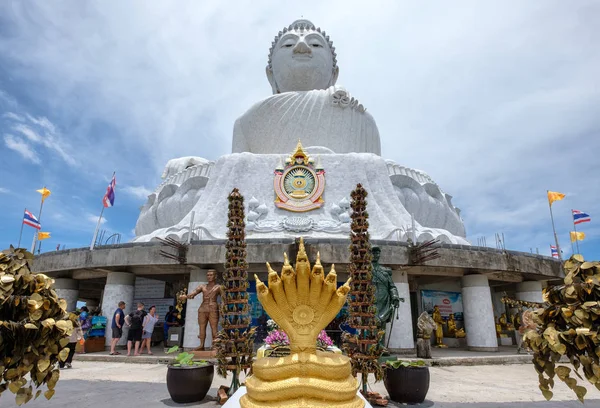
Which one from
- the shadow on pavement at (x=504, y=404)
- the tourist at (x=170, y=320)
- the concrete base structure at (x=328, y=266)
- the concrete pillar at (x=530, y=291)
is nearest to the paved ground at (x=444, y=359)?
the concrete base structure at (x=328, y=266)

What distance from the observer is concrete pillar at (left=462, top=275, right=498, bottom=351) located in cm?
1091

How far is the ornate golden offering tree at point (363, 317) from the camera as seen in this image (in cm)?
525

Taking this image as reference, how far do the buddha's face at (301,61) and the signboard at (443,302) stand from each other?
12617 mm

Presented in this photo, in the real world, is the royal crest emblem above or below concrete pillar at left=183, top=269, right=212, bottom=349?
above

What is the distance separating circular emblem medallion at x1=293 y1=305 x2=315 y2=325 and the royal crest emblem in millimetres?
9805

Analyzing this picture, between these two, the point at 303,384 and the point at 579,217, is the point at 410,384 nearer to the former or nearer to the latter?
the point at 303,384

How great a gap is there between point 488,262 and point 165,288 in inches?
431

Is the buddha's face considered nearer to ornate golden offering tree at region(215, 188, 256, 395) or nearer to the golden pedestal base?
ornate golden offering tree at region(215, 188, 256, 395)

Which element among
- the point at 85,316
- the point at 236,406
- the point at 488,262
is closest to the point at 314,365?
the point at 236,406

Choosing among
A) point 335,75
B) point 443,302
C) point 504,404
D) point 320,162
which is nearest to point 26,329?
point 504,404

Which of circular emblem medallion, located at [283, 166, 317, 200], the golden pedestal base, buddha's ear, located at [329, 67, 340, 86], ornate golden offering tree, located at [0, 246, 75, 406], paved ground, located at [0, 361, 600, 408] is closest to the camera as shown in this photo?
ornate golden offering tree, located at [0, 246, 75, 406]

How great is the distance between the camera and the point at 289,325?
123 inches

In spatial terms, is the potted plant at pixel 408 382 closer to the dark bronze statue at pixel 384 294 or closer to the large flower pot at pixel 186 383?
the dark bronze statue at pixel 384 294

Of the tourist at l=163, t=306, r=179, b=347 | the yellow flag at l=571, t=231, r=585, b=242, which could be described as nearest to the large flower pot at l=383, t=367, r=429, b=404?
the tourist at l=163, t=306, r=179, b=347
